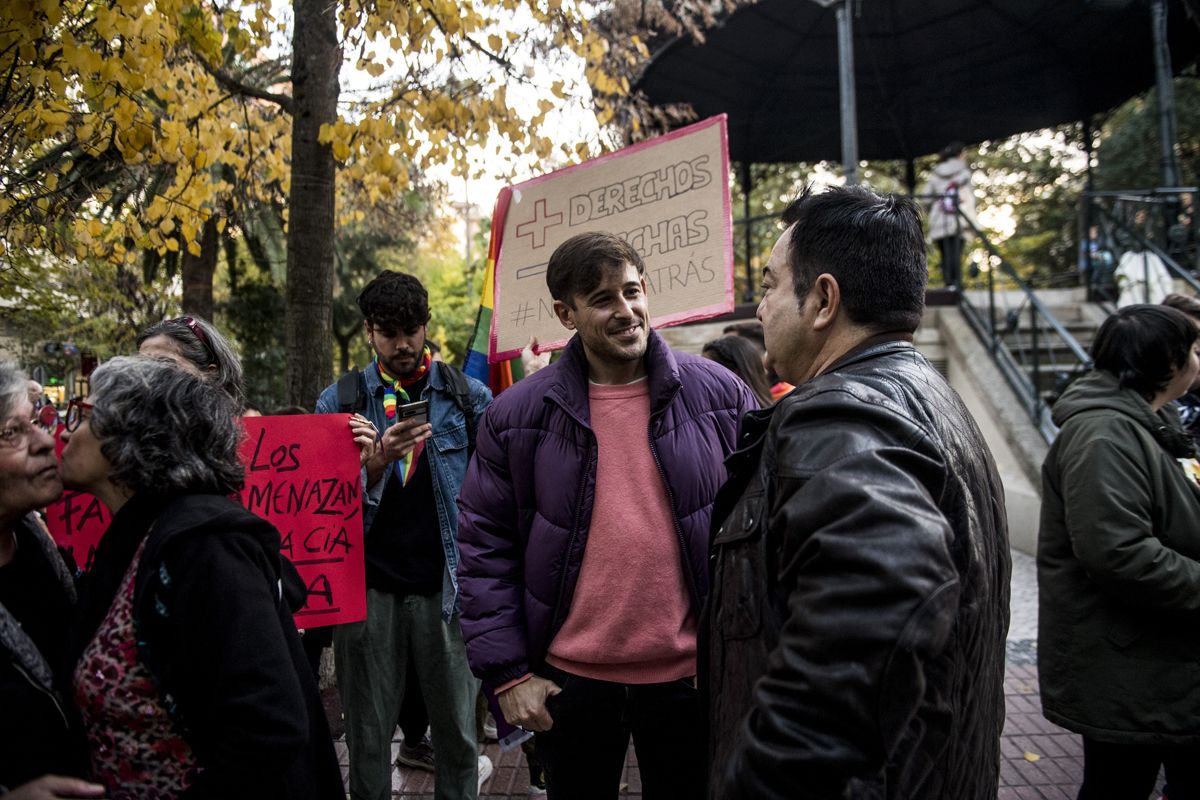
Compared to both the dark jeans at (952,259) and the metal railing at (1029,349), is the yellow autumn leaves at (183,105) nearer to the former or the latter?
the metal railing at (1029,349)

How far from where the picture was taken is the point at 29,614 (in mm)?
1791

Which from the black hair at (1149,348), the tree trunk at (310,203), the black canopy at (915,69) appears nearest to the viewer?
the black hair at (1149,348)

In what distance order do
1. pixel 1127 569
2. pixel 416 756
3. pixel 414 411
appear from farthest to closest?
pixel 416 756
pixel 414 411
pixel 1127 569

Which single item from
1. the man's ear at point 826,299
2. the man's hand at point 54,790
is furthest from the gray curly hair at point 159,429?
the man's ear at point 826,299

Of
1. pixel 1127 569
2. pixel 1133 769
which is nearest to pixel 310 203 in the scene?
pixel 1127 569

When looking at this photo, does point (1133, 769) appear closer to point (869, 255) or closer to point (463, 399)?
point (869, 255)

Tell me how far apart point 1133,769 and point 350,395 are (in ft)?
9.24

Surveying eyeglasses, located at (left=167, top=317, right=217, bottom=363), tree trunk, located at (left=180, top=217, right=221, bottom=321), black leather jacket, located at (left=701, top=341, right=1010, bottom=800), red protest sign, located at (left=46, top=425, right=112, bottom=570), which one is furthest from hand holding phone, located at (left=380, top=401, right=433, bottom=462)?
tree trunk, located at (left=180, top=217, right=221, bottom=321)

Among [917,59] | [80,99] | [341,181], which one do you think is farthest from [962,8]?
[80,99]

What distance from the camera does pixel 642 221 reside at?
3420 mm

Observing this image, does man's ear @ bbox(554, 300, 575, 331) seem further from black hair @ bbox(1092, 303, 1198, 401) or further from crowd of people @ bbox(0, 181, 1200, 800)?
black hair @ bbox(1092, 303, 1198, 401)

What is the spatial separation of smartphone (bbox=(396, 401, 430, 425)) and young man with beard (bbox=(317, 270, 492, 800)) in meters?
0.12

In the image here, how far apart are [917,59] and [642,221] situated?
35.4ft

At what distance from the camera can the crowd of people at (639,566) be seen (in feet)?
3.84
